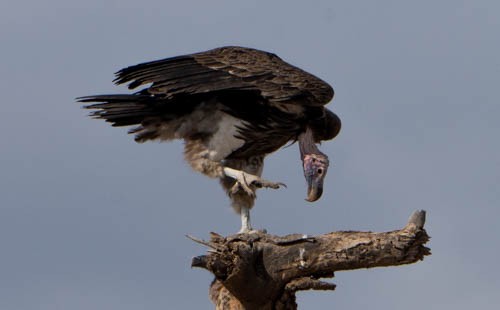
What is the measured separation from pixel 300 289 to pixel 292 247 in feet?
0.85

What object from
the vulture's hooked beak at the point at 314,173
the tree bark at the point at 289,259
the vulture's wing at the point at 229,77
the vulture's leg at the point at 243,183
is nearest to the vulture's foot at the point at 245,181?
the vulture's leg at the point at 243,183

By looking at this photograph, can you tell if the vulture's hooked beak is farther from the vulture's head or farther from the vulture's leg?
the vulture's leg

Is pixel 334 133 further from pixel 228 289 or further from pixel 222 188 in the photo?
pixel 228 289

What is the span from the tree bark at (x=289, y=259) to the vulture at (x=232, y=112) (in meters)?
1.50

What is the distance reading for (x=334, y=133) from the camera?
11164 mm

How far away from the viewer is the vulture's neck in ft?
34.9

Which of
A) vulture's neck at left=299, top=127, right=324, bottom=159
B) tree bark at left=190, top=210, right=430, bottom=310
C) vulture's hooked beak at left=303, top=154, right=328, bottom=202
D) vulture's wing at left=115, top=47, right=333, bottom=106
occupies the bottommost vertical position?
tree bark at left=190, top=210, right=430, bottom=310

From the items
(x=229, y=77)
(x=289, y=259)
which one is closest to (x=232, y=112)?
(x=229, y=77)

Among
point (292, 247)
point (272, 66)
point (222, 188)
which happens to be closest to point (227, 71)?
point (272, 66)

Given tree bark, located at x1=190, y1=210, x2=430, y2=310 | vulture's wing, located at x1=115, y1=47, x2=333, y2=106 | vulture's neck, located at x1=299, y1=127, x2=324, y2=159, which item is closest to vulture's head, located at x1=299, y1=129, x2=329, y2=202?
vulture's neck, located at x1=299, y1=127, x2=324, y2=159

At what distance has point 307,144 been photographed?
10.7 m

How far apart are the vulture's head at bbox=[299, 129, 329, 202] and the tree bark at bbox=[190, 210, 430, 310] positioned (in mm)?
1500

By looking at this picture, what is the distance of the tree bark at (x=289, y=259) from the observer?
8258mm

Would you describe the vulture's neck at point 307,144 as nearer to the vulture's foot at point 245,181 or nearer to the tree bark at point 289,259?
the vulture's foot at point 245,181
